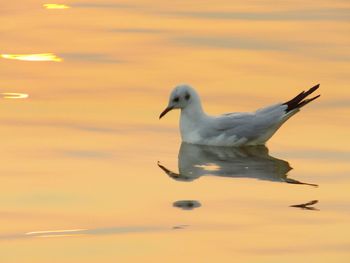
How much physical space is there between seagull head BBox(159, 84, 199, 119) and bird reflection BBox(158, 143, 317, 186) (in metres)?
0.49

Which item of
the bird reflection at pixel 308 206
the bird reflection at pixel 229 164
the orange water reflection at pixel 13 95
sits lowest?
the bird reflection at pixel 308 206

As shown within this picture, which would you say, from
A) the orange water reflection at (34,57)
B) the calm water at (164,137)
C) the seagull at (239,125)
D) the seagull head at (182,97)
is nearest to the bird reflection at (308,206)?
the calm water at (164,137)

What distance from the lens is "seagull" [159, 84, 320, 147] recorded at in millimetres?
13812

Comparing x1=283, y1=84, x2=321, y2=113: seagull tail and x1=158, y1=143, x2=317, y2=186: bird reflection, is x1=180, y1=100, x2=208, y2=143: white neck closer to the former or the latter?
x1=158, y1=143, x2=317, y2=186: bird reflection

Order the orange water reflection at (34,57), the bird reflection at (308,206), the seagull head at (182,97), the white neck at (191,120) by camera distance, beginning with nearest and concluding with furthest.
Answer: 1. the bird reflection at (308,206)
2. the white neck at (191,120)
3. the seagull head at (182,97)
4. the orange water reflection at (34,57)

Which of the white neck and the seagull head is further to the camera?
the seagull head

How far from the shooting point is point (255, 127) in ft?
45.3

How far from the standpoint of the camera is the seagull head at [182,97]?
46.5 feet

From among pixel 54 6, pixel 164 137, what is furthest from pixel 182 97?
pixel 54 6

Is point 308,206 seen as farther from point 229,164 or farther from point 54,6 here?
point 54,6

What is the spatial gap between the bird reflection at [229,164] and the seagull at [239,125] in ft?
0.23

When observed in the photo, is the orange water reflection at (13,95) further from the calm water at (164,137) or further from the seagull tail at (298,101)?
the seagull tail at (298,101)

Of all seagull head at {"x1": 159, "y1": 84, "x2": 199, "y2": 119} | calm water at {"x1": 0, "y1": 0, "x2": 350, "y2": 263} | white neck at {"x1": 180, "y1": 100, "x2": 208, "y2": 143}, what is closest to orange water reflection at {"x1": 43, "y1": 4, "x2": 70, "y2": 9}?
calm water at {"x1": 0, "y1": 0, "x2": 350, "y2": 263}

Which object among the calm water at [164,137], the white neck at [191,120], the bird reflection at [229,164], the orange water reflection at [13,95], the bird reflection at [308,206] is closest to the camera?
the calm water at [164,137]
